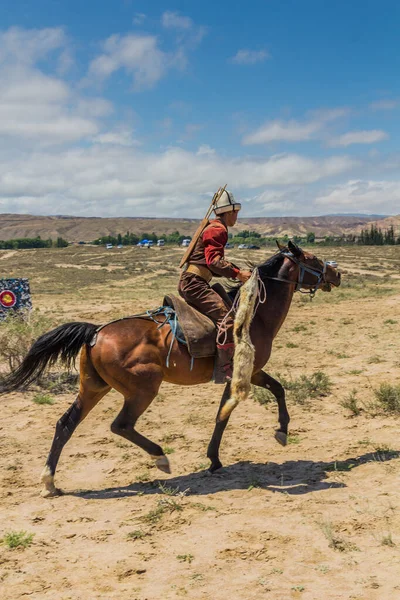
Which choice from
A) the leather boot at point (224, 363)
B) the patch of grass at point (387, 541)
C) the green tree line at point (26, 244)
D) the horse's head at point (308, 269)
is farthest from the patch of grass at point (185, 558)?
the green tree line at point (26, 244)

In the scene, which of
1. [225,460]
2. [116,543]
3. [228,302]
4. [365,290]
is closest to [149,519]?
[116,543]

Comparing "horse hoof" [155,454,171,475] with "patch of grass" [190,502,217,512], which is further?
"horse hoof" [155,454,171,475]

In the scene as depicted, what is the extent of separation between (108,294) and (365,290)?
49.0ft

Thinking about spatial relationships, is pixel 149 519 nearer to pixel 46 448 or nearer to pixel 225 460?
pixel 225 460

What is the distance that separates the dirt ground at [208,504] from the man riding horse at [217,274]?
1.51m

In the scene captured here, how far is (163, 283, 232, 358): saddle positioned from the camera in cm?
629

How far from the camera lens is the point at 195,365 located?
6.49 m

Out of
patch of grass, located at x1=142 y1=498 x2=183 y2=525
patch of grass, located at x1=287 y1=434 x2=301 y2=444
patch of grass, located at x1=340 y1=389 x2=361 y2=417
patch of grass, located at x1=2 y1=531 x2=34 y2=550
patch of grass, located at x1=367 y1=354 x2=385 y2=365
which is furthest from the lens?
patch of grass, located at x1=367 y1=354 x2=385 y2=365

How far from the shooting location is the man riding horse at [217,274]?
20.9ft

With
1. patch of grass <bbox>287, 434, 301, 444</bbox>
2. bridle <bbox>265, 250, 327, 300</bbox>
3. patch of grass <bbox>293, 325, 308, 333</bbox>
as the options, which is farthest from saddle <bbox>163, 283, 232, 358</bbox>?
patch of grass <bbox>293, 325, 308, 333</bbox>

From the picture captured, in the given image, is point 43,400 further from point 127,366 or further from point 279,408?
point 279,408

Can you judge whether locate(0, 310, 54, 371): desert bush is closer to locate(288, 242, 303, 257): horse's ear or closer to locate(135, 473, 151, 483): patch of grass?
locate(135, 473, 151, 483): patch of grass

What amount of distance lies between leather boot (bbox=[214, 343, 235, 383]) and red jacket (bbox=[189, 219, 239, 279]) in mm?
895

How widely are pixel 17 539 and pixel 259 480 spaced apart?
2.74 m
